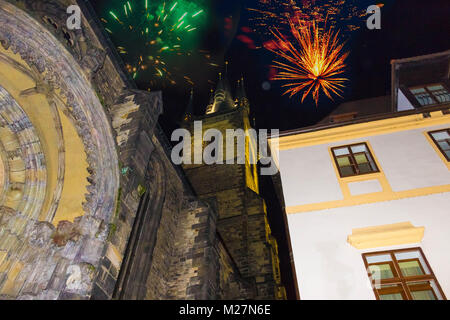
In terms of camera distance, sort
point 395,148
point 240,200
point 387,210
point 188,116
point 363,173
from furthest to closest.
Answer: point 188,116 < point 240,200 < point 395,148 < point 363,173 < point 387,210

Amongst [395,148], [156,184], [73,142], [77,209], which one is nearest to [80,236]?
[77,209]

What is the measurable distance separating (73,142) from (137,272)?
3.91m

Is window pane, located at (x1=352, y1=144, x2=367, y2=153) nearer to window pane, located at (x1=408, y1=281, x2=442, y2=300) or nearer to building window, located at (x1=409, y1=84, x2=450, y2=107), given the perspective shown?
building window, located at (x1=409, y1=84, x2=450, y2=107)

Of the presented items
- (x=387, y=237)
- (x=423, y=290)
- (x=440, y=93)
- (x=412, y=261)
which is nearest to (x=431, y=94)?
(x=440, y=93)

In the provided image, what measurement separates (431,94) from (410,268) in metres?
7.02

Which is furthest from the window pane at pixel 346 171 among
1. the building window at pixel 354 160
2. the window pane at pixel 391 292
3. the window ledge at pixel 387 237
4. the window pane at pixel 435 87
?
the window pane at pixel 435 87

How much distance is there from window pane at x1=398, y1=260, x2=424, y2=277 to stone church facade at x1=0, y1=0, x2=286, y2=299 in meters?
5.16

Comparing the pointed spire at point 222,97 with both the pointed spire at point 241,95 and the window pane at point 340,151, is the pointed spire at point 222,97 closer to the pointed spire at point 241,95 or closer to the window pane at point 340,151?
the pointed spire at point 241,95

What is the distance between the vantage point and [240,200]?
1731 centimetres

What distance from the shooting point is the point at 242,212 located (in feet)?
54.5

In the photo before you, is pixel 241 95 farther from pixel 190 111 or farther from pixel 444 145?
pixel 444 145

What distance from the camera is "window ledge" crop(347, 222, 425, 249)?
627 cm

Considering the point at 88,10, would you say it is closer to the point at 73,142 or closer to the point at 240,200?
the point at 73,142

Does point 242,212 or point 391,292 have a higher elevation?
point 242,212
